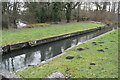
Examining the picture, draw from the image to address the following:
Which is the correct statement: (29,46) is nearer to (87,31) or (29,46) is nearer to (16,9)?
(16,9)

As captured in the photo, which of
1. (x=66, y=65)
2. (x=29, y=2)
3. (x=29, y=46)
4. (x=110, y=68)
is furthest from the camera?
(x=29, y=2)

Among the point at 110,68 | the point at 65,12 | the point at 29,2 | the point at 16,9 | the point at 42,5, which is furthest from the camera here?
the point at 65,12

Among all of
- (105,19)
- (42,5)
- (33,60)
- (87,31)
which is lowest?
(33,60)

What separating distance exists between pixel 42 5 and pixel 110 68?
56.9 feet

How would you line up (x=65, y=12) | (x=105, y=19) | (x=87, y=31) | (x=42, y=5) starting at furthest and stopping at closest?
(x=105, y=19) → (x=65, y=12) → (x=42, y=5) → (x=87, y=31)

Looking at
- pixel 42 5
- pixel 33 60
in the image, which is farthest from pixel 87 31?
pixel 33 60

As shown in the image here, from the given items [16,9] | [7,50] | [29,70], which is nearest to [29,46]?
[7,50]

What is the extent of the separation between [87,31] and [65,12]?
8.63 m

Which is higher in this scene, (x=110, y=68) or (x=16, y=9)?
(x=16, y=9)

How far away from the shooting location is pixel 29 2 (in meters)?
18.1

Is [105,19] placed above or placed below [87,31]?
above

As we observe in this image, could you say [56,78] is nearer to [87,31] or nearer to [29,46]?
[29,46]

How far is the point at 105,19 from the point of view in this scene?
28.3m

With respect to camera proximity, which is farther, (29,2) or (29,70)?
(29,2)
